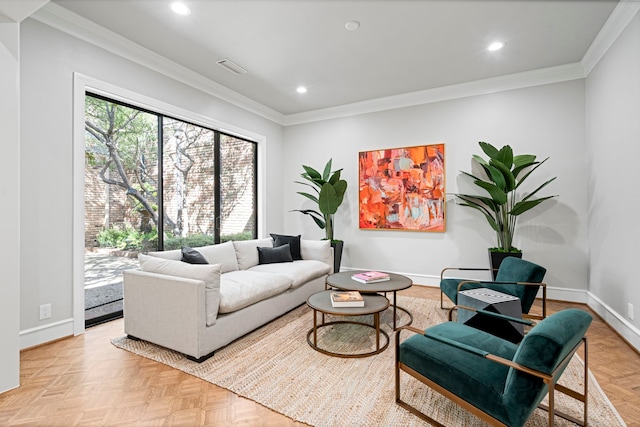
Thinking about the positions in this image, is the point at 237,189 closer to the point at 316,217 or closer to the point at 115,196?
the point at 316,217

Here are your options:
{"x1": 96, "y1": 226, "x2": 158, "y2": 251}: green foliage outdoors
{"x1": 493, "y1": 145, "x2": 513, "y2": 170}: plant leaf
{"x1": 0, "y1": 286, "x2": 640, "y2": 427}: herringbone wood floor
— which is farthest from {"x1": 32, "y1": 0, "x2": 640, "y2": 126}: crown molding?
{"x1": 0, "y1": 286, "x2": 640, "y2": 427}: herringbone wood floor

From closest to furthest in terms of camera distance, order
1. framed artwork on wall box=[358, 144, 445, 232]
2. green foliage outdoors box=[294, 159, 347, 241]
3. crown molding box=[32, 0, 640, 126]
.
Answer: crown molding box=[32, 0, 640, 126] → framed artwork on wall box=[358, 144, 445, 232] → green foliage outdoors box=[294, 159, 347, 241]

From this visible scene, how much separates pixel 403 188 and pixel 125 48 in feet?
13.1

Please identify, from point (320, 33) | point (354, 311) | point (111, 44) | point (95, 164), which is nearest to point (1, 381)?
point (95, 164)

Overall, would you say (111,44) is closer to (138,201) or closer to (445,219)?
(138,201)

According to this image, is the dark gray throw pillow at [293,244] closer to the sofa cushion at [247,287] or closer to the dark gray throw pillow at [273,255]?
the dark gray throw pillow at [273,255]

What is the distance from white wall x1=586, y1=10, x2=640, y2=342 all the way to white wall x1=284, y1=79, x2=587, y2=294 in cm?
20

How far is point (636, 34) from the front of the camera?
8.64 ft

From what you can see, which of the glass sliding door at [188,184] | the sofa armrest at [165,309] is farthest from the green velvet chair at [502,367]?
the glass sliding door at [188,184]

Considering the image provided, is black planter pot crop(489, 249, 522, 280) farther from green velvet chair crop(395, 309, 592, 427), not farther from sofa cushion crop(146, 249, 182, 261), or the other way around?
sofa cushion crop(146, 249, 182, 261)

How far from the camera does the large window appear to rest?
3369 millimetres

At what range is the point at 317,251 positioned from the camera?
175 inches

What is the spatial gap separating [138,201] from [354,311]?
2899mm

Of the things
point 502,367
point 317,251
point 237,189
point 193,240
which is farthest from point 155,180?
point 502,367
